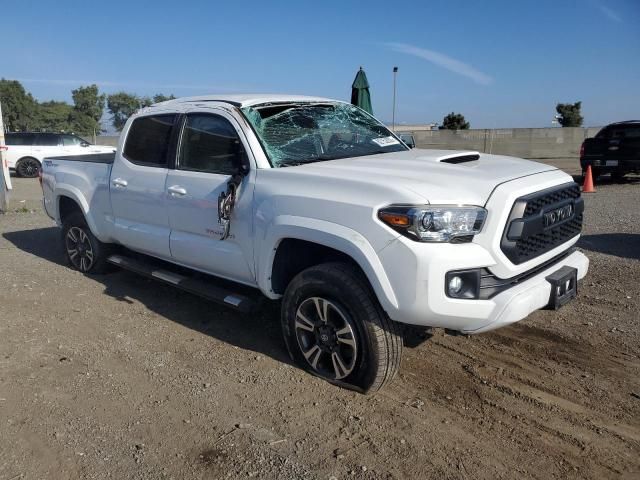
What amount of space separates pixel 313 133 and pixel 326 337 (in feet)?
5.49

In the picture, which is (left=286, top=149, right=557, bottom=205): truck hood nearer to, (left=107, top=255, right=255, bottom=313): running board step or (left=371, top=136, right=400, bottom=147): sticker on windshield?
(left=371, top=136, right=400, bottom=147): sticker on windshield

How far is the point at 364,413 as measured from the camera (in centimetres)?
334

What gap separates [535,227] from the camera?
3.25m

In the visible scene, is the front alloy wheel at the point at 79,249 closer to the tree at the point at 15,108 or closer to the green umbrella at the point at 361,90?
the green umbrella at the point at 361,90

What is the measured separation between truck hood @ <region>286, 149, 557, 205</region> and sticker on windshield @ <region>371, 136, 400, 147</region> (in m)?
0.46

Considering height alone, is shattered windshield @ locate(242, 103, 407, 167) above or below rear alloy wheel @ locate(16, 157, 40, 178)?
above

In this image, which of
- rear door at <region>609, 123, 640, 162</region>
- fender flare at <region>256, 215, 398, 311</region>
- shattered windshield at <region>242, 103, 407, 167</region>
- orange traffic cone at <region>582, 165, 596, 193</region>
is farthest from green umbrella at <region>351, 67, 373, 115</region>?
fender flare at <region>256, 215, 398, 311</region>

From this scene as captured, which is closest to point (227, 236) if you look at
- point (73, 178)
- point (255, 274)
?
point (255, 274)

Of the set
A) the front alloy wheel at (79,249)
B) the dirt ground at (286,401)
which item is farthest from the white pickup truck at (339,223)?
the front alloy wheel at (79,249)

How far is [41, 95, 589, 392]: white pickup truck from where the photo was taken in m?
3.06

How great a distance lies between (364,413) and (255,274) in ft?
4.15

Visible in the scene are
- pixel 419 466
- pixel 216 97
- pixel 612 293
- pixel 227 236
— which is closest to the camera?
pixel 419 466

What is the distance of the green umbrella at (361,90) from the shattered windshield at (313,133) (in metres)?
6.07

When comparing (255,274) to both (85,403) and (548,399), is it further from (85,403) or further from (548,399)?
(548,399)
